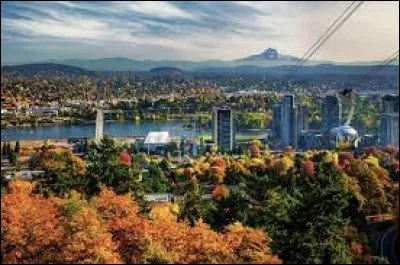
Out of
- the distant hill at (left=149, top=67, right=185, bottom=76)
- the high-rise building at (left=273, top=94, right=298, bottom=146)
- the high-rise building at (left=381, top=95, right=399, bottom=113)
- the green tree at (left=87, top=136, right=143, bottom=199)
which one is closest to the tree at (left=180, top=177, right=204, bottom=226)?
Result: the green tree at (left=87, top=136, right=143, bottom=199)

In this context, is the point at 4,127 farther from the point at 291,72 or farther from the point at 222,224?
the point at 222,224

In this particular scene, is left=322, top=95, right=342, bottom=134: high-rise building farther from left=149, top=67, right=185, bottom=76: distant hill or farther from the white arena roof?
left=149, top=67, right=185, bottom=76: distant hill

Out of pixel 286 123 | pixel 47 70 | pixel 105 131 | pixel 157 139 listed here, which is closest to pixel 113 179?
pixel 157 139

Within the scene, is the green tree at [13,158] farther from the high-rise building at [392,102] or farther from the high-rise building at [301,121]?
the high-rise building at [392,102]

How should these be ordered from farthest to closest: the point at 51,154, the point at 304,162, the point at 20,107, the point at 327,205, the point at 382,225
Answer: the point at 20,107 < the point at 51,154 < the point at 304,162 < the point at 382,225 < the point at 327,205

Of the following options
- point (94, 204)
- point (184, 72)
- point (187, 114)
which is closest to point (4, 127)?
point (187, 114)

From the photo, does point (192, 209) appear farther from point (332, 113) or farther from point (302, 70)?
point (302, 70)
